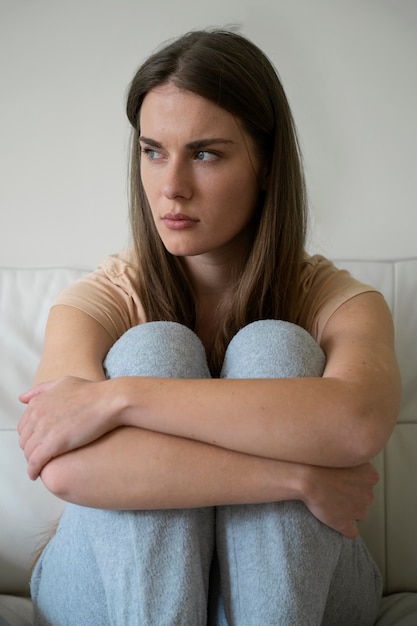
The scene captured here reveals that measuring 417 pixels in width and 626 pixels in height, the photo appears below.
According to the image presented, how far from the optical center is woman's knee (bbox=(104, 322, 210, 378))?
3.33 ft

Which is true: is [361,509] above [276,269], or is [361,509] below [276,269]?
below

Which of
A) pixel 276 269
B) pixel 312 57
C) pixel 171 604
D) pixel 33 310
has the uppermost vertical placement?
pixel 312 57

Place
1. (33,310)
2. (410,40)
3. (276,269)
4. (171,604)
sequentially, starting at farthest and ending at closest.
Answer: (410,40), (33,310), (276,269), (171,604)

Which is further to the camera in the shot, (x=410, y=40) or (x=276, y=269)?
(x=410, y=40)

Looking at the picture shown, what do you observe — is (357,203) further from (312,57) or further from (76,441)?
(76,441)

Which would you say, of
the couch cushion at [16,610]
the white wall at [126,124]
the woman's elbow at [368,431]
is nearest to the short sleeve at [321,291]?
the woman's elbow at [368,431]

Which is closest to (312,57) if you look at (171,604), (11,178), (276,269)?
(276,269)

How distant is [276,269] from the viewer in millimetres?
1340

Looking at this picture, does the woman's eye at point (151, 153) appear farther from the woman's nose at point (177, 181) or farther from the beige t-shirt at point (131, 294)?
the beige t-shirt at point (131, 294)

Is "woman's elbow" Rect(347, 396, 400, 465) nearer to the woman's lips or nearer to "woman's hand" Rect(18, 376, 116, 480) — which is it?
"woman's hand" Rect(18, 376, 116, 480)

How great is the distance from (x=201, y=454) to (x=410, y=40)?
1.17 metres

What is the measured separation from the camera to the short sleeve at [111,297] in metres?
1.24

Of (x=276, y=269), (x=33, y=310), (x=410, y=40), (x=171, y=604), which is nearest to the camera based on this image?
(x=171, y=604)

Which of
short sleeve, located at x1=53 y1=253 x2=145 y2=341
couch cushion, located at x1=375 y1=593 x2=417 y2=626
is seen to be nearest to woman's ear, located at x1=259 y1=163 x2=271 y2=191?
short sleeve, located at x1=53 y1=253 x2=145 y2=341
